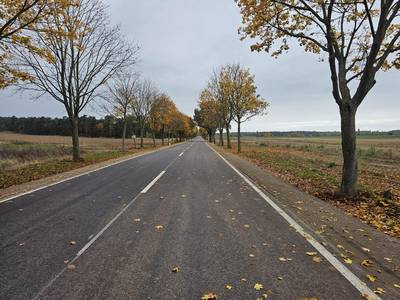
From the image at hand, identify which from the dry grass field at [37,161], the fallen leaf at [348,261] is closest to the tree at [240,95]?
the dry grass field at [37,161]

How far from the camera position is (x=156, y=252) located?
4.23 meters

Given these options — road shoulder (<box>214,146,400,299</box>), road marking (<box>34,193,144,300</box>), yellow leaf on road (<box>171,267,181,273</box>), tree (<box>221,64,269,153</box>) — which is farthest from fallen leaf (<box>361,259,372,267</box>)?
tree (<box>221,64,269,153</box>)

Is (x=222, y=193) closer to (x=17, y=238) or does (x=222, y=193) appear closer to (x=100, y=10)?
(x=17, y=238)

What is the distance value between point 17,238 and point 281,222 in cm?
503

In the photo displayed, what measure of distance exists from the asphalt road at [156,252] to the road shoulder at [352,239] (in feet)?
1.30

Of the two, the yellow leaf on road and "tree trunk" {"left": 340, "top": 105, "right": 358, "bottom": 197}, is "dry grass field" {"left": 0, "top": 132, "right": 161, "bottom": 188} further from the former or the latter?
"tree trunk" {"left": 340, "top": 105, "right": 358, "bottom": 197}

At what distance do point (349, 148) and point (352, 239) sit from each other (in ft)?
13.6

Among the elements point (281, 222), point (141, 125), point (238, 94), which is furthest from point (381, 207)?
point (141, 125)

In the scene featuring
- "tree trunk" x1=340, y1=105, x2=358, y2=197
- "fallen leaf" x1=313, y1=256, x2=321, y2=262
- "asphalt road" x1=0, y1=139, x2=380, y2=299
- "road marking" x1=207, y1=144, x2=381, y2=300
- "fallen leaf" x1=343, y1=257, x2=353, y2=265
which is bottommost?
"fallen leaf" x1=343, y1=257, x2=353, y2=265

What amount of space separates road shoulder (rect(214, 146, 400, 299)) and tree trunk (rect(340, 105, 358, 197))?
1.09m

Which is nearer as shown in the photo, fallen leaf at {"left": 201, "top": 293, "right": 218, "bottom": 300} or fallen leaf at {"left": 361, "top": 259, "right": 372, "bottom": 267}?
fallen leaf at {"left": 201, "top": 293, "right": 218, "bottom": 300}

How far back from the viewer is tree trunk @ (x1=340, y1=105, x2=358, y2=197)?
26.5 ft

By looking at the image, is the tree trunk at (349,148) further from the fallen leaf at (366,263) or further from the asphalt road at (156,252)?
the fallen leaf at (366,263)

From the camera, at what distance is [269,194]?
8.46 metres
